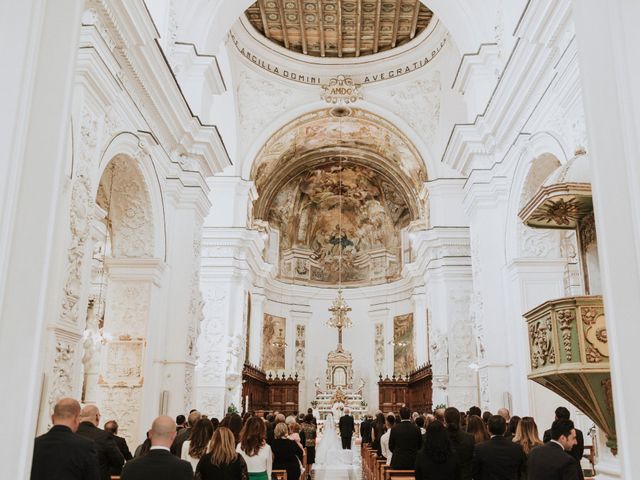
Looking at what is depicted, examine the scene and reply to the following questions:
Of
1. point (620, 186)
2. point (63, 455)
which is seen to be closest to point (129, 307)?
point (63, 455)

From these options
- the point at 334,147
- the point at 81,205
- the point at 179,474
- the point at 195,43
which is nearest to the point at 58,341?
the point at 81,205

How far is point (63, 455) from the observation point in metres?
3.74

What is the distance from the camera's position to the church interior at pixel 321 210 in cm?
298

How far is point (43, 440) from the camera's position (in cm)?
380

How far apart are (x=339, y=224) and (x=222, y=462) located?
2503cm

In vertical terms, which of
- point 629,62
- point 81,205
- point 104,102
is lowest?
point 629,62

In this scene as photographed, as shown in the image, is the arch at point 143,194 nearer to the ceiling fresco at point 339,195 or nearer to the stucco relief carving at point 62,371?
the stucco relief carving at point 62,371

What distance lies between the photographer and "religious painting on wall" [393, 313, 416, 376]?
25.8 metres

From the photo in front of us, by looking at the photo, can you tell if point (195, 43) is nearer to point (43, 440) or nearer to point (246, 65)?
point (246, 65)

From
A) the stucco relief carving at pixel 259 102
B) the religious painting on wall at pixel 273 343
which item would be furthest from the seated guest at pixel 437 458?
the religious painting on wall at pixel 273 343

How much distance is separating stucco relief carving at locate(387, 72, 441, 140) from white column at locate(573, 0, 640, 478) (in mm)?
17753

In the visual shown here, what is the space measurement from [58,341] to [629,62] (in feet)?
19.8

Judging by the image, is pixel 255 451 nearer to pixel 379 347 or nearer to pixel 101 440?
pixel 101 440

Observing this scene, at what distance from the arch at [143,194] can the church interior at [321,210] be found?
42mm
